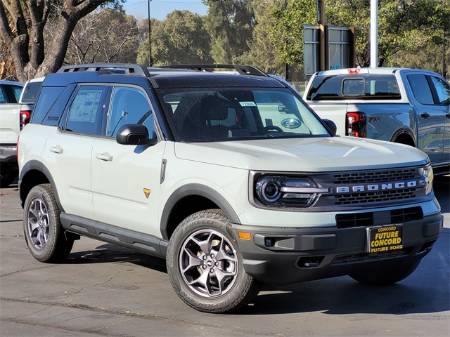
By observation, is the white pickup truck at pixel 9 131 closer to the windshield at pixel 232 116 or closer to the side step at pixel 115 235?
the side step at pixel 115 235

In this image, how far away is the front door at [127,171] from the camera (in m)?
6.11

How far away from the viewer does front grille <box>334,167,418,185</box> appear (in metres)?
5.33

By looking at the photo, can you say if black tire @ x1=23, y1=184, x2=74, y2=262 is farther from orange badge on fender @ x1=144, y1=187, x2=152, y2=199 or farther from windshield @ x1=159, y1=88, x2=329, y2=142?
windshield @ x1=159, y1=88, x2=329, y2=142

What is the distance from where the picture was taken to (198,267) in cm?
575

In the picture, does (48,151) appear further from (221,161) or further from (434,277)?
(434,277)

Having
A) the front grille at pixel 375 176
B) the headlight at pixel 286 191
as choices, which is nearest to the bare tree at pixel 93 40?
the front grille at pixel 375 176

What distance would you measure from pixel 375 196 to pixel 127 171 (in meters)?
2.13

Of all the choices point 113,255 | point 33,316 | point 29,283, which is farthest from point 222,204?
point 113,255

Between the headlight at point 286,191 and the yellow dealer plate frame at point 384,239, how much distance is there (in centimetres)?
47

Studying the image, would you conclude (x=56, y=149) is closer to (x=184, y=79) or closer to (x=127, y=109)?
(x=127, y=109)

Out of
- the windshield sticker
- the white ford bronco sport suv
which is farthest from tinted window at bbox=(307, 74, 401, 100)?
the windshield sticker

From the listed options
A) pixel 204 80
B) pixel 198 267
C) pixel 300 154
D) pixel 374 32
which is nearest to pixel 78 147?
pixel 204 80

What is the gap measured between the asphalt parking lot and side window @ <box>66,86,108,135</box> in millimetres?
1410

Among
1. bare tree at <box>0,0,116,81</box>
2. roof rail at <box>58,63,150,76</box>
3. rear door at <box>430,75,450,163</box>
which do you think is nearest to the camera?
roof rail at <box>58,63,150,76</box>
